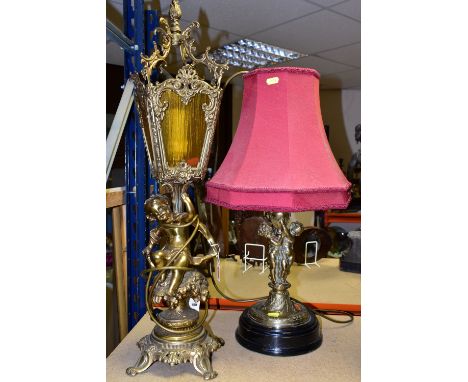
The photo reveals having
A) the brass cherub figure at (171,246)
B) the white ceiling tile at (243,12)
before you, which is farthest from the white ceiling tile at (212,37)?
the brass cherub figure at (171,246)

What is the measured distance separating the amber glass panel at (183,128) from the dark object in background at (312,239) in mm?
808

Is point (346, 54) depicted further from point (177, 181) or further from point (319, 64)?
point (177, 181)

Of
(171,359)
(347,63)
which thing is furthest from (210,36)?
(171,359)

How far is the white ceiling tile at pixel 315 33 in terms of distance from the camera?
2.27m

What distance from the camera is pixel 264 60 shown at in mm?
3131

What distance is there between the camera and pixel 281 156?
2.85ft

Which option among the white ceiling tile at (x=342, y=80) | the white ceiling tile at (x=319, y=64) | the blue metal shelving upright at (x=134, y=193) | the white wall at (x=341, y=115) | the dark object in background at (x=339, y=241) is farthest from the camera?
the white wall at (x=341, y=115)

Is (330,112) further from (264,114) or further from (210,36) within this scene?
(264,114)

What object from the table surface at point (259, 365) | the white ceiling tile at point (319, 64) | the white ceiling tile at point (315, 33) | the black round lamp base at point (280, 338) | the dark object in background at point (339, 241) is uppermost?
the white ceiling tile at point (319, 64)

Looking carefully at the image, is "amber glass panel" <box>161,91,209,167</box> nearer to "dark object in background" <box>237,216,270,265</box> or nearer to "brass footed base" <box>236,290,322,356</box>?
"brass footed base" <box>236,290,322,356</box>

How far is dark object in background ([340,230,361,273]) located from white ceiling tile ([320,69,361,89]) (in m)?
2.28

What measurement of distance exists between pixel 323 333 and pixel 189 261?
1.48 feet

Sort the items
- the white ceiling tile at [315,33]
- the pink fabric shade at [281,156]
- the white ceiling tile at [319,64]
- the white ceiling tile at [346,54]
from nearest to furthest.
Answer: the pink fabric shade at [281,156]
the white ceiling tile at [315,33]
the white ceiling tile at [346,54]
the white ceiling tile at [319,64]

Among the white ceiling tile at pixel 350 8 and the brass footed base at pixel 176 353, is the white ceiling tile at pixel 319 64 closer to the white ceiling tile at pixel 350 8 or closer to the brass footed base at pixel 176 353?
the white ceiling tile at pixel 350 8
